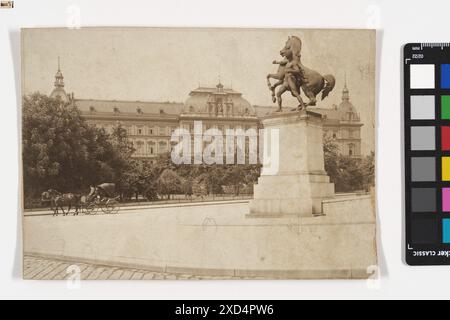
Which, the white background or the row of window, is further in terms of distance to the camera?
the row of window

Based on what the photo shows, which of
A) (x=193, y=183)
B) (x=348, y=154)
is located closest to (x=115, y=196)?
(x=193, y=183)

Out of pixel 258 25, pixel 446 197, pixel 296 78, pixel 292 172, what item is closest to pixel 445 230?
pixel 446 197

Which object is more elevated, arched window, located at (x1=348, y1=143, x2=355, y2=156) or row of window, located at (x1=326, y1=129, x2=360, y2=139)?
row of window, located at (x1=326, y1=129, x2=360, y2=139)

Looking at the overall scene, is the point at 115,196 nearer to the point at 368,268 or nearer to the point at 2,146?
the point at 2,146

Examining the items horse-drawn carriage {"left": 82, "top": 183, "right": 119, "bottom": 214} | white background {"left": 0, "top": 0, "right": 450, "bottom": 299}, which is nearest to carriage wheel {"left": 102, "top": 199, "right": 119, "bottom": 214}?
horse-drawn carriage {"left": 82, "top": 183, "right": 119, "bottom": 214}

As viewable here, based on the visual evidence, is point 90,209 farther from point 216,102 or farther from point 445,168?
point 445,168

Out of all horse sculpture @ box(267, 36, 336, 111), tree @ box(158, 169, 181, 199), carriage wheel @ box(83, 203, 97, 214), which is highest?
horse sculpture @ box(267, 36, 336, 111)

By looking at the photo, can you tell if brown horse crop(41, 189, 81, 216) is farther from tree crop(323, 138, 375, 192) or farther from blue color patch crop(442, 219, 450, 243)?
blue color patch crop(442, 219, 450, 243)
